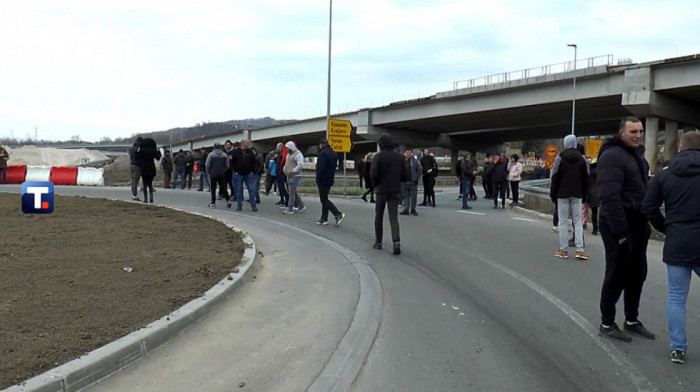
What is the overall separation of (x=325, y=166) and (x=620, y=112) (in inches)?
1528

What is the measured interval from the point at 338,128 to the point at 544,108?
27625mm

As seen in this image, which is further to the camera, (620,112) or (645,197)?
(620,112)

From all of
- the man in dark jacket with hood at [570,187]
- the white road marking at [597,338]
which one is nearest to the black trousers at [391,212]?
the white road marking at [597,338]

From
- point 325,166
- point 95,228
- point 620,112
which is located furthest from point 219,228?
point 620,112

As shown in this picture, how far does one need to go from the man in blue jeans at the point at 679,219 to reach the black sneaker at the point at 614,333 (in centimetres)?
49

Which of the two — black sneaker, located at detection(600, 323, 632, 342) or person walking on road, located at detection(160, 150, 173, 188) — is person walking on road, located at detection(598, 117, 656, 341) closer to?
black sneaker, located at detection(600, 323, 632, 342)

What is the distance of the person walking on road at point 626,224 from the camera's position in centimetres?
493

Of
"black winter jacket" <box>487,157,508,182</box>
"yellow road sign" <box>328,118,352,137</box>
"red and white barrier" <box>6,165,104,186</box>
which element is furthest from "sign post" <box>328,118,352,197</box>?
"red and white barrier" <box>6,165,104,186</box>

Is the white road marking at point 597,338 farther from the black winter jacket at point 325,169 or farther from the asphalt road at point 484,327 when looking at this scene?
the black winter jacket at point 325,169

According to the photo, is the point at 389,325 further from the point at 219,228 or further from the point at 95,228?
the point at 95,228

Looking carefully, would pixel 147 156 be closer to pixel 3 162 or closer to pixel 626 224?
pixel 626 224

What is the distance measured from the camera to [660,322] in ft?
18.3

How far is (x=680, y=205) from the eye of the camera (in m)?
4.35

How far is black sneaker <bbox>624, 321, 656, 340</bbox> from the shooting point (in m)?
5.06
